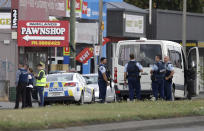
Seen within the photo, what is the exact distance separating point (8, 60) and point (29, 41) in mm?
1664

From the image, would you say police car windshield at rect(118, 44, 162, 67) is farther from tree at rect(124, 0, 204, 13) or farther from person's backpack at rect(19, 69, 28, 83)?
tree at rect(124, 0, 204, 13)

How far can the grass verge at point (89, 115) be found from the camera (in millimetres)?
13192

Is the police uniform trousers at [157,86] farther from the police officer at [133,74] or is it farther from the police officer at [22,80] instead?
the police officer at [22,80]

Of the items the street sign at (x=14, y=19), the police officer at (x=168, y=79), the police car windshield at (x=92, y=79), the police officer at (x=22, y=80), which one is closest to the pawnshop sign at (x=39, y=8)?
the street sign at (x=14, y=19)

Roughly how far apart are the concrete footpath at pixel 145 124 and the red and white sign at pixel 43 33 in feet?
63.1

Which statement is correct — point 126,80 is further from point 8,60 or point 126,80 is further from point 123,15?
point 123,15

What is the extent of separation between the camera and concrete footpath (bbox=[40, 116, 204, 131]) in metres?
13.8

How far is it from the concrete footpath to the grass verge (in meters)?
0.29

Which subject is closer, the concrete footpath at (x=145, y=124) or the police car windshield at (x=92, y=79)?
the concrete footpath at (x=145, y=124)

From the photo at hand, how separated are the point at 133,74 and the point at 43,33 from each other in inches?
520

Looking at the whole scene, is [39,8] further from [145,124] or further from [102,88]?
[145,124]

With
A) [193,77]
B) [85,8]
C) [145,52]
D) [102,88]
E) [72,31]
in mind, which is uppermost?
[85,8]

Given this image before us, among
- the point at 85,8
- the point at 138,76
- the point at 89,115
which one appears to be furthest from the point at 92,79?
the point at 89,115

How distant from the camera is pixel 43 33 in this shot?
35188 mm
